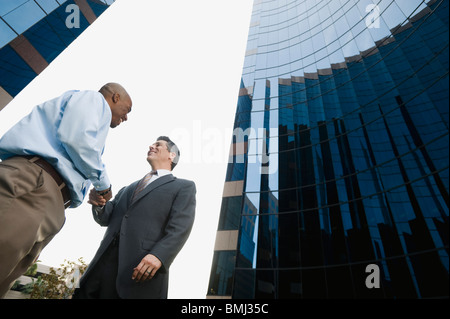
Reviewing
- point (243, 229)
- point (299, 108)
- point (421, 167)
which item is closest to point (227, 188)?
point (243, 229)

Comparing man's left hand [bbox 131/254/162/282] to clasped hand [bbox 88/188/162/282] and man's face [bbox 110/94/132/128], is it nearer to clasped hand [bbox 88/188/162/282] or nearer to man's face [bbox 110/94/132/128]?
clasped hand [bbox 88/188/162/282]

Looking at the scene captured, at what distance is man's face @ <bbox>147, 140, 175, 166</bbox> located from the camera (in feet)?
11.0

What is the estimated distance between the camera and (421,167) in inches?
386

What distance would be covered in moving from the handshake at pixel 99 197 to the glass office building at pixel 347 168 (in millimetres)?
10829

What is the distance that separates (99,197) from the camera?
2.44 m

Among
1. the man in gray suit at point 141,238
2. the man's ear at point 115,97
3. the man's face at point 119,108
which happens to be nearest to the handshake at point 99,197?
the man in gray suit at point 141,238

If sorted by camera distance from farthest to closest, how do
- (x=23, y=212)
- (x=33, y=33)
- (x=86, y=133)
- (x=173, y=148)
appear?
1. (x=33, y=33)
2. (x=173, y=148)
3. (x=86, y=133)
4. (x=23, y=212)

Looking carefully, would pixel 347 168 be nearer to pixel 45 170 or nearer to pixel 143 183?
pixel 143 183

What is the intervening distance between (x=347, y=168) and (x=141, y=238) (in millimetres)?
13135

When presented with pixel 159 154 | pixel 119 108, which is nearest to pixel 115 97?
pixel 119 108

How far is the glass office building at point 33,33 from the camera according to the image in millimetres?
10328

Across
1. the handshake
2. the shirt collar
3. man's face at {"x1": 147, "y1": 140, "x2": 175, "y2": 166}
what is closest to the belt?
the handshake

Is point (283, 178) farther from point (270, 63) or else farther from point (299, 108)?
point (270, 63)

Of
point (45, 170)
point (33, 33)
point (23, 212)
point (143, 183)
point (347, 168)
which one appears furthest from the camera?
point (347, 168)
